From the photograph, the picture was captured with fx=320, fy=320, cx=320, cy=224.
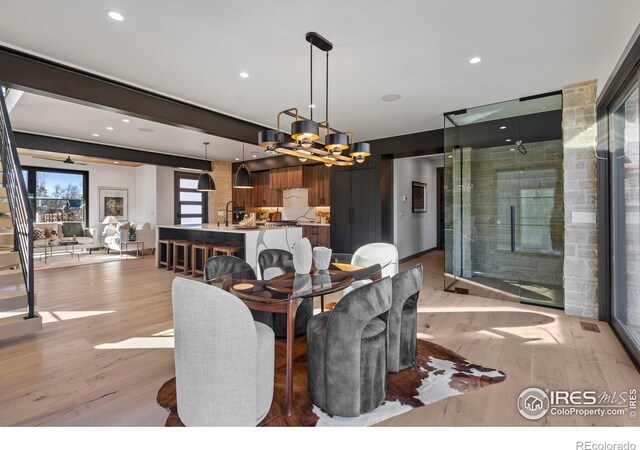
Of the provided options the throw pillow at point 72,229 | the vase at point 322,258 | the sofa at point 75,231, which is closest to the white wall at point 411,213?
the vase at point 322,258

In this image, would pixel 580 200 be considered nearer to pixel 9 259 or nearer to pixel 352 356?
pixel 352 356

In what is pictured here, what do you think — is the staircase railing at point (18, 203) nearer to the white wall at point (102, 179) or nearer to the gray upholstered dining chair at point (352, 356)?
the gray upholstered dining chair at point (352, 356)

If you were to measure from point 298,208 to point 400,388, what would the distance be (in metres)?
7.13

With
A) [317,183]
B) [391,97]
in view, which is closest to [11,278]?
[391,97]

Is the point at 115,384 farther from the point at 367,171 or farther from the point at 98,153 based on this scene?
the point at 98,153

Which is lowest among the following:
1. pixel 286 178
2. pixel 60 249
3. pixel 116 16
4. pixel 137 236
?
pixel 60 249

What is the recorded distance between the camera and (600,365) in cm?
247

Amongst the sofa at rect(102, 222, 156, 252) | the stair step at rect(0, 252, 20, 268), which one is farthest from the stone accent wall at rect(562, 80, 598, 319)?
the sofa at rect(102, 222, 156, 252)

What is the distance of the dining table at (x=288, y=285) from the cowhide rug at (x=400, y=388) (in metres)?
0.12

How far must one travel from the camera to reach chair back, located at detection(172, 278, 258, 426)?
1.53 meters

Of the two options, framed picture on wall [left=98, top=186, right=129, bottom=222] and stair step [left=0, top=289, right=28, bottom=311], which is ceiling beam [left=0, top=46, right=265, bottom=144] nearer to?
stair step [left=0, top=289, right=28, bottom=311]

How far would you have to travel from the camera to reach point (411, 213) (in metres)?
7.62

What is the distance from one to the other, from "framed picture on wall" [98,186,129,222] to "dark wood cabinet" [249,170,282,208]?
4326mm

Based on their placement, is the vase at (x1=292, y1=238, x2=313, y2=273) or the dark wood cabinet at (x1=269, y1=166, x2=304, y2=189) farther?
the dark wood cabinet at (x1=269, y1=166, x2=304, y2=189)
